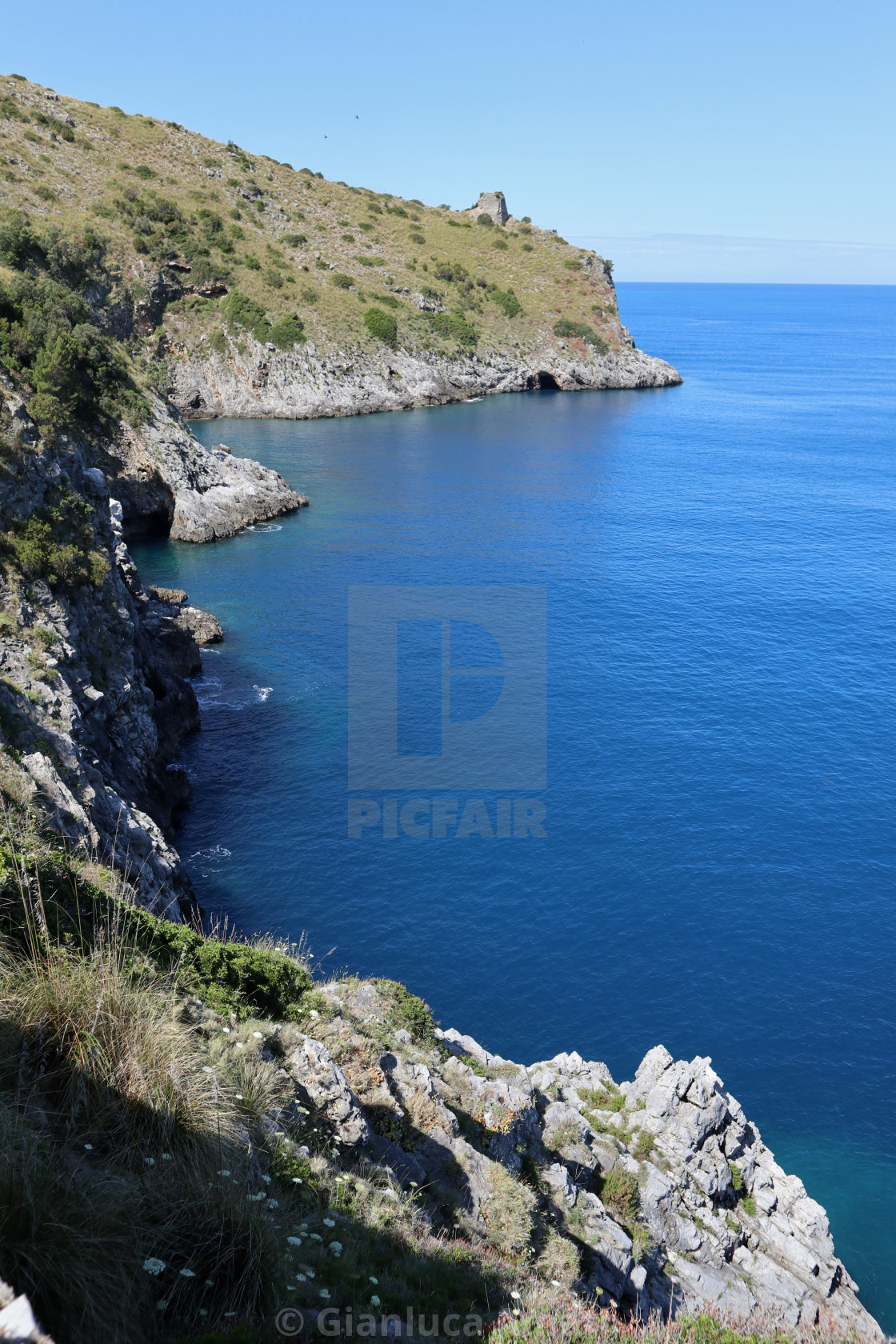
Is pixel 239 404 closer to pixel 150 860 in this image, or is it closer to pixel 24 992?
pixel 150 860

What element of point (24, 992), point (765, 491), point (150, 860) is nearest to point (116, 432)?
point (150, 860)

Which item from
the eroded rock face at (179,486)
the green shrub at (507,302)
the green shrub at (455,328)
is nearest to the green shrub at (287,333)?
the green shrub at (455,328)

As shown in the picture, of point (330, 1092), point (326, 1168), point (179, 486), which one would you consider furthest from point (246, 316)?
point (326, 1168)

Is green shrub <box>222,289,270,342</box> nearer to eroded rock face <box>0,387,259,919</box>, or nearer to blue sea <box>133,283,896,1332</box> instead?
blue sea <box>133,283,896,1332</box>

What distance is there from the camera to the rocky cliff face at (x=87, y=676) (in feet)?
91.8

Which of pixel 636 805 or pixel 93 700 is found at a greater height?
pixel 93 700

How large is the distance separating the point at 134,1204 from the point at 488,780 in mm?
39367

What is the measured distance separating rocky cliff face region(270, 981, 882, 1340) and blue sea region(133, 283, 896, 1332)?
485 cm

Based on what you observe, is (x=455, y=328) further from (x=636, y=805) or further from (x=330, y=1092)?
(x=330, y=1092)

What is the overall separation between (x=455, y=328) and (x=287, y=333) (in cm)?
3528

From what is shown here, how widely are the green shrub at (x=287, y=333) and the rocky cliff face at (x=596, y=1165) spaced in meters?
Answer: 134

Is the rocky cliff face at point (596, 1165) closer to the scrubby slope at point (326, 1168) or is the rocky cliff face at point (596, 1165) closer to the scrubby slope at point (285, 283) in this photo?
the scrubby slope at point (326, 1168)

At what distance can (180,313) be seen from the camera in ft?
458

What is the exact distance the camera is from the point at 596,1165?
22312 millimetres
